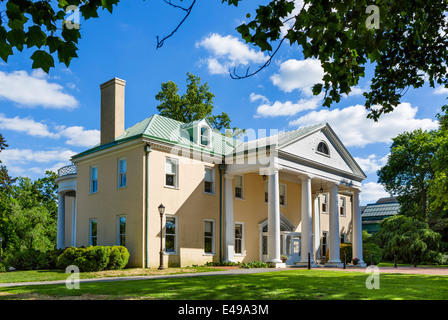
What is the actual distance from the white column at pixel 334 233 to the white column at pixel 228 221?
6403 millimetres

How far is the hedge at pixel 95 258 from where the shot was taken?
20141 mm

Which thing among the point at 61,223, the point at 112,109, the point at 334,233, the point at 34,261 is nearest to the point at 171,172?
the point at 112,109

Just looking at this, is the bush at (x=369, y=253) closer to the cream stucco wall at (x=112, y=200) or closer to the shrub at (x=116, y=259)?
the cream stucco wall at (x=112, y=200)

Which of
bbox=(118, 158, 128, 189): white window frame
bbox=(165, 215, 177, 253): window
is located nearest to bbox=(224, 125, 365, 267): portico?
bbox=(165, 215, 177, 253): window

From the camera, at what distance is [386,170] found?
4819cm

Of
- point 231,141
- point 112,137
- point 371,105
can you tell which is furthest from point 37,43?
point 231,141

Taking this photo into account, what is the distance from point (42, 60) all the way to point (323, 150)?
25.4 meters

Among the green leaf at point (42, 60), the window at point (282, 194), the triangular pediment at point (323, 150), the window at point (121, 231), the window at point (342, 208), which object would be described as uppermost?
the triangular pediment at point (323, 150)

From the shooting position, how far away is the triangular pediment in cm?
2622

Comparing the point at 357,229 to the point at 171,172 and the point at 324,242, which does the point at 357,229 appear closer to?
the point at 324,242

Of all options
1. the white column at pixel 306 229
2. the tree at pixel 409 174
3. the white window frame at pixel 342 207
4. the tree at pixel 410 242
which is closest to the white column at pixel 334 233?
the white column at pixel 306 229

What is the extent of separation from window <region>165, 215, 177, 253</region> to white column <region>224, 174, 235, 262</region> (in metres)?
3.49
